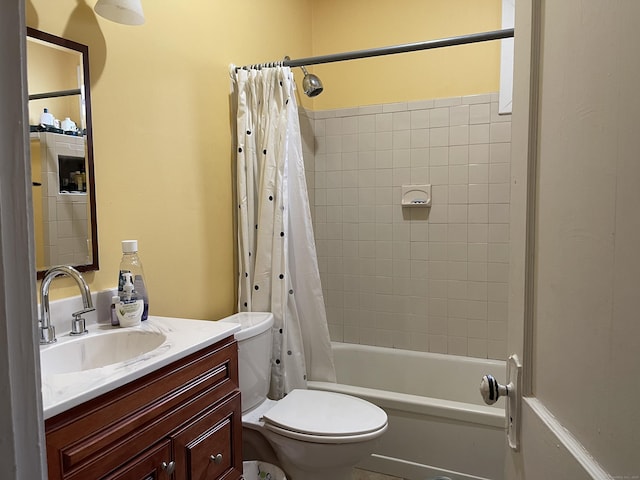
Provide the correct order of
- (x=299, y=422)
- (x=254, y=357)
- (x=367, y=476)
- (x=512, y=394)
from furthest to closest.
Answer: (x=367, y=476) → (x=254, y=357) → (x=299, y=422) → (x=512, y=394)

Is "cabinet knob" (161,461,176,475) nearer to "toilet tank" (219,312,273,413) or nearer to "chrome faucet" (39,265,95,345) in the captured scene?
"chrome faucet" (39,265,95,345)

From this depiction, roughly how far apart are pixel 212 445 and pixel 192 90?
4.69 feet

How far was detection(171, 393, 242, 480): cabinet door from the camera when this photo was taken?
1248mm

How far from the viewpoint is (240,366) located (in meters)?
1.79

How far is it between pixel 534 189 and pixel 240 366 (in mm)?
1362

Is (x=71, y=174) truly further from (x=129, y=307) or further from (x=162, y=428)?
(x=162, y=428)

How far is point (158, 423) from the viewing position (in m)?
1.16

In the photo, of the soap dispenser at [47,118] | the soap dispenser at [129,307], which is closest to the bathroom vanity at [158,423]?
the soap dispenser at [129,307]

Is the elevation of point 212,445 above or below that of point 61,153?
below

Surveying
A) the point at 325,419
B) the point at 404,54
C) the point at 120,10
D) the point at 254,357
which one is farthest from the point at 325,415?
the point at 404,54

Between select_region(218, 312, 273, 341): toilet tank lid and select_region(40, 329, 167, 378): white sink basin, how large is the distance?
0.39 m

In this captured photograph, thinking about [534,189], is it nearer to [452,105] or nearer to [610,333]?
[610,333]

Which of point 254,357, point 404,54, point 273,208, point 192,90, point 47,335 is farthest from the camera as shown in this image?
point 404,54

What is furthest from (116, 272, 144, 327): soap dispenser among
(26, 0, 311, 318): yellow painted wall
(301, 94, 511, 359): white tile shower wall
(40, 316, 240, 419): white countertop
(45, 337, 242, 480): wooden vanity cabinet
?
(301, 94, 511, 359): white tile shower wall
